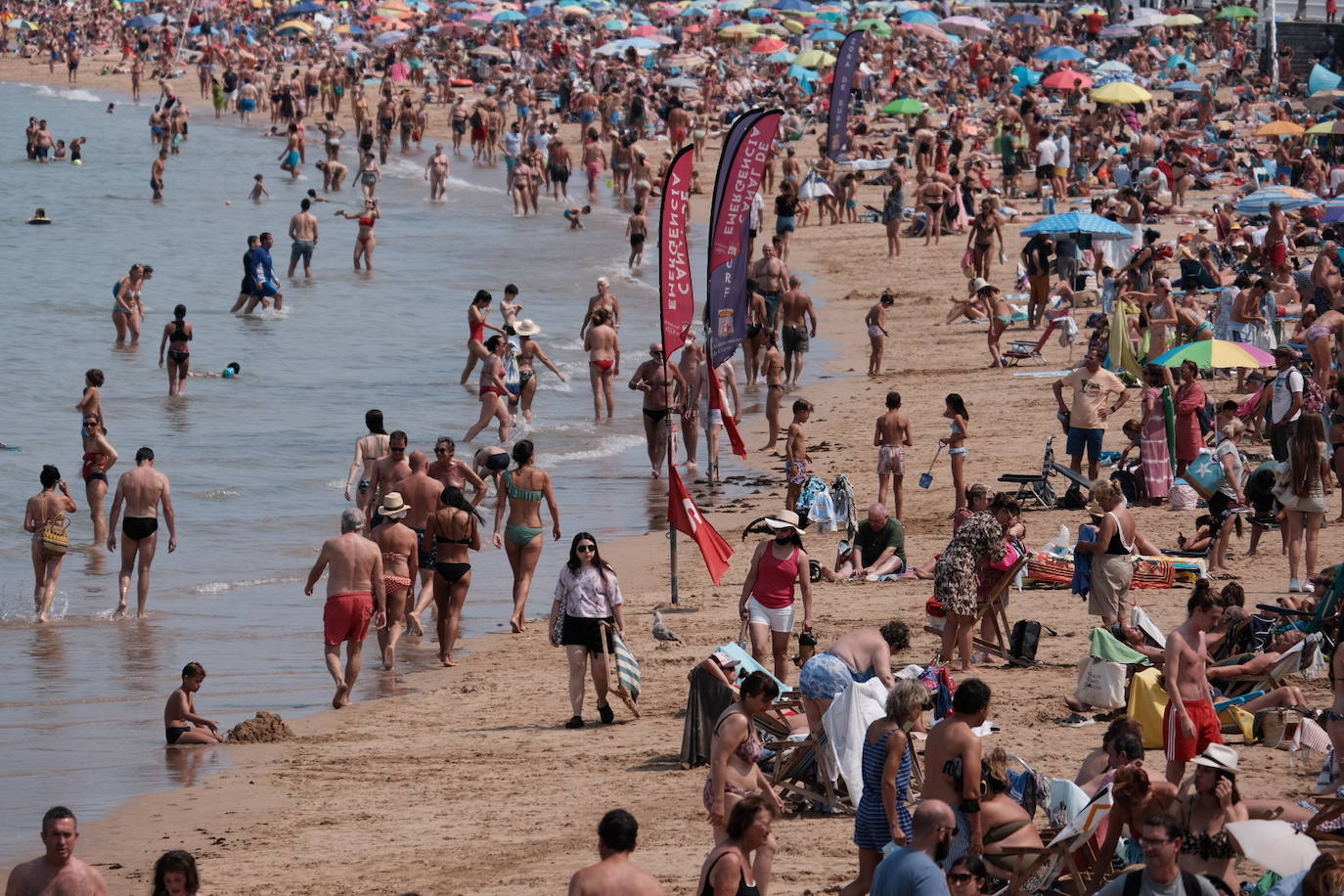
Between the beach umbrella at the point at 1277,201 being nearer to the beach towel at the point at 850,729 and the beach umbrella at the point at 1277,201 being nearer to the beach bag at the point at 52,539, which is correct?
the beach bag at the point at 52,539

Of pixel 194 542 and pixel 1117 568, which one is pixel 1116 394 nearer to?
pixel 1117 568

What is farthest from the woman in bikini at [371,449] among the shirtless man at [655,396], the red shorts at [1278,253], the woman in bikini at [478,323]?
the red shorts at [1278,253]

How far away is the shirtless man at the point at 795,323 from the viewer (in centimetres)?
1986

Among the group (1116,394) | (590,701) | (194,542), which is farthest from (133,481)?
(1116,394)

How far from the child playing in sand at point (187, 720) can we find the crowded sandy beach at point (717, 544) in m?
0.03

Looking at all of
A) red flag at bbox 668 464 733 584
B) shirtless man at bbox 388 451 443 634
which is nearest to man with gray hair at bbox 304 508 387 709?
shirtless man at bbox 388 451 443 634

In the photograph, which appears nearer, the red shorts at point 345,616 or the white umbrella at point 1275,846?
the white umbrella at point 1275,846

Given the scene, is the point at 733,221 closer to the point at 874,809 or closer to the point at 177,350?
the point at 874,809

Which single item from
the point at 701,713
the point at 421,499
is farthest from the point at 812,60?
the point at 701,713

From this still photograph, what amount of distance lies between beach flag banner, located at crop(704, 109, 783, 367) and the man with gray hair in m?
3.29

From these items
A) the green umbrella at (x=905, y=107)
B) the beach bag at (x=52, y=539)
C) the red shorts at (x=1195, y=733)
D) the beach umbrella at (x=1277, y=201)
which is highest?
the green umbrella at (x=905, y=107)

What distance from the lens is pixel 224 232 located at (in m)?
35.0

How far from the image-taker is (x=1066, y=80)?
3991cm

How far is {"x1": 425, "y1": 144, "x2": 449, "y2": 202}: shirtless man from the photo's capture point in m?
38.4
